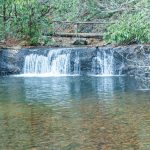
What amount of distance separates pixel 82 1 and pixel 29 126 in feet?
48.7

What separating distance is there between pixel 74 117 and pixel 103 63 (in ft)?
36.6

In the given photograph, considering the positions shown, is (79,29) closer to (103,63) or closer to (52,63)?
(52,63)

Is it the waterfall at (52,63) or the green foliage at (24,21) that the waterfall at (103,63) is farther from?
the green foliage at (24,21)

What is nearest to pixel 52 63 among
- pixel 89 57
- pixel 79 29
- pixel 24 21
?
pixel 89 57

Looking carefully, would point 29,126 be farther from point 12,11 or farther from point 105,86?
point 12,11

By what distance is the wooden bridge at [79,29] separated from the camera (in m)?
26.4

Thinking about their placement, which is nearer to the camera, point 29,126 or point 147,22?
point 29,126

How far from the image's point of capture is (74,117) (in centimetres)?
1169

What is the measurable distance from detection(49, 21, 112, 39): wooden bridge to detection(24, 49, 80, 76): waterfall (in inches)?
116

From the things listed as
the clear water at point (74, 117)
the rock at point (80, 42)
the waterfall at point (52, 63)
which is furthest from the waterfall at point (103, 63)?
the clear water at point (74, 117)

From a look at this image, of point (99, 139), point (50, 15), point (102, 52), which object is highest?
point (50, 15)

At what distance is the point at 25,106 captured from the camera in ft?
44.3

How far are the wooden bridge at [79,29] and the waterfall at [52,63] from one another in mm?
2953

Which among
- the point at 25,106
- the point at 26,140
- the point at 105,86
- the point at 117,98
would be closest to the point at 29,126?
the point at 26,140
